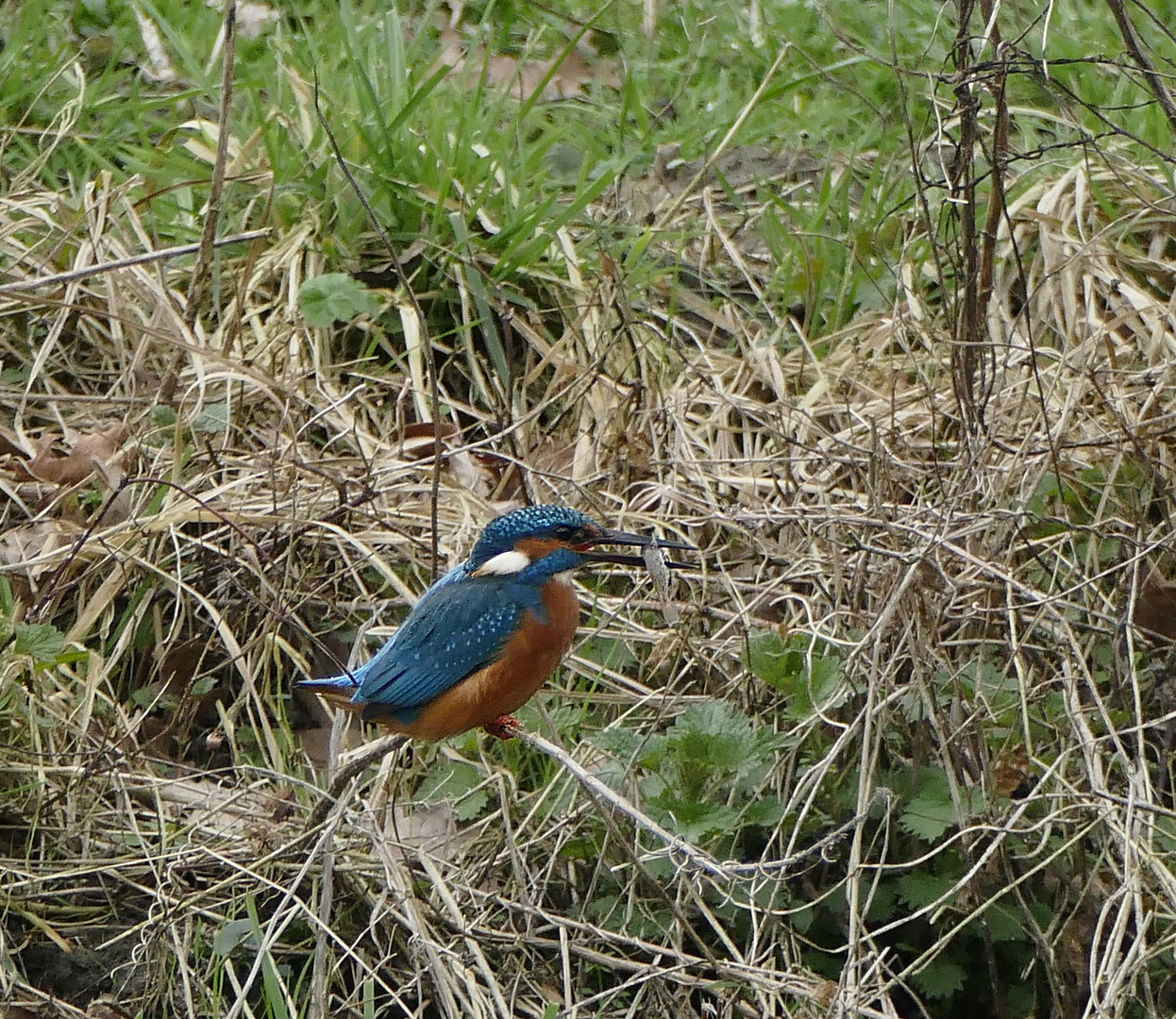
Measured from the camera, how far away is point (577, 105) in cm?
544

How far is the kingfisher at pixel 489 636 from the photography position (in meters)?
3.00

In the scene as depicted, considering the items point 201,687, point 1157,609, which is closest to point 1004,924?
point 1157,609

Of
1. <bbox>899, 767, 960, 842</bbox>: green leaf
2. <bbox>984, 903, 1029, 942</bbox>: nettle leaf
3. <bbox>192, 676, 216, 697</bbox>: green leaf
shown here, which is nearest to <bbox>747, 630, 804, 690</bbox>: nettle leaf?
<bbox>899, 767, 960, 842</bbox>: green leaf

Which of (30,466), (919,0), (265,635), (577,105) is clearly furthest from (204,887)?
(919,0)

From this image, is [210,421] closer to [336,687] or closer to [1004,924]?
[336,687]

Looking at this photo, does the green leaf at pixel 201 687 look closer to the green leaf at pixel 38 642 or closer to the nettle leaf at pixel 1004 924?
the green leaf at pixel 38 642

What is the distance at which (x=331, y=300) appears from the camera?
429 centimetres

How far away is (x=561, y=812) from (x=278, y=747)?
0.77 metres

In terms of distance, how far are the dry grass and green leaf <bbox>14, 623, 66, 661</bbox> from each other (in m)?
0.06

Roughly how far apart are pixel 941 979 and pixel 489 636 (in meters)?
1.19

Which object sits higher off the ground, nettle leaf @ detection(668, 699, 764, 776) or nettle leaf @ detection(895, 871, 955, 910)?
nettle leaf @ detection(668, 699, 764, 776)

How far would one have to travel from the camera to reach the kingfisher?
3.00 m

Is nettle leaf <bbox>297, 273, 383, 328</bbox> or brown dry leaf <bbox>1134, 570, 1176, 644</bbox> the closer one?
brown dry leaf <bbox>1134, 570, 1176, 644</bbox>

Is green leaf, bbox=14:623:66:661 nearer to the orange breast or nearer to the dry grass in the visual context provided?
the dry grass
